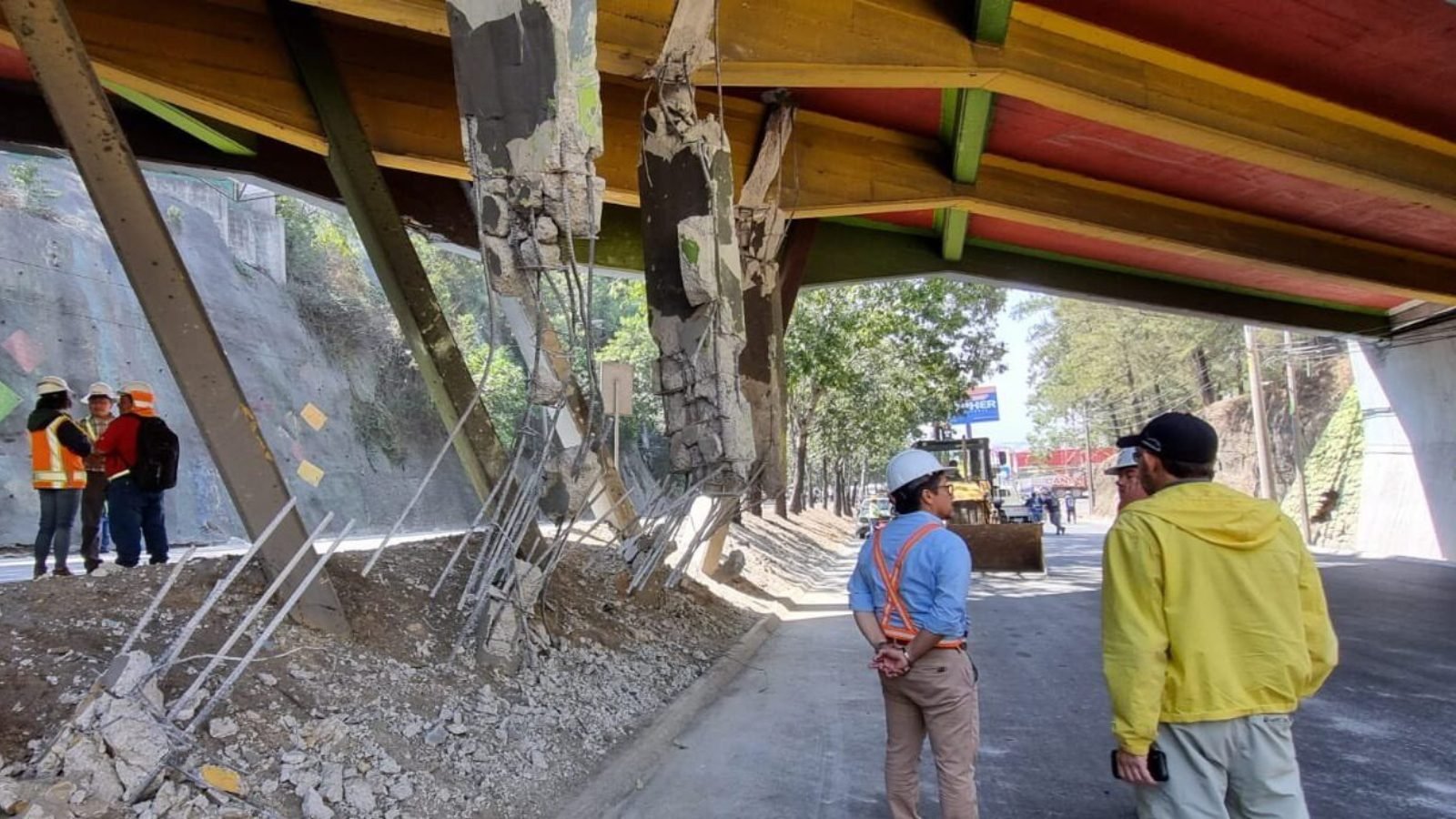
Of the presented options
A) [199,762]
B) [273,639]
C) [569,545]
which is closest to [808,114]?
[569,545]

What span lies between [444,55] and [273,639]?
6.27m

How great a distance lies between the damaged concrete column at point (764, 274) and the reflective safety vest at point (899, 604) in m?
5.49

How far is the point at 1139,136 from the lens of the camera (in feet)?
32.0

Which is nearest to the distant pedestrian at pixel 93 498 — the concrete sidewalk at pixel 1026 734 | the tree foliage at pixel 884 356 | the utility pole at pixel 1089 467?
the concrete sidewalk at pixel 1026 734

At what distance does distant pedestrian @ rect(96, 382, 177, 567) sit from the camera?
21.6 ft

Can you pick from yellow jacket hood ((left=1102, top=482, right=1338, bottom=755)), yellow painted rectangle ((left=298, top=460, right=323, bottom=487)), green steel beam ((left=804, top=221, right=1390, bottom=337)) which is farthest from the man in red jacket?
green steel beam ((left=804, top=221, right=1390, bottom=337))

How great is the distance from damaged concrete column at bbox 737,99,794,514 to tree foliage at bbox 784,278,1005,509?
9.26 m

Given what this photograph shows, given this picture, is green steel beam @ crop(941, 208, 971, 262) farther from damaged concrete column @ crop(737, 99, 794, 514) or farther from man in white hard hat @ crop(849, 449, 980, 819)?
man in white hard hat @ crop(849, 449, 980, 819)

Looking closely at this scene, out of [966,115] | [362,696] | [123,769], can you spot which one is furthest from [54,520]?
[966,115]

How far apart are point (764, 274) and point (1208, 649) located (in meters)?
7.33

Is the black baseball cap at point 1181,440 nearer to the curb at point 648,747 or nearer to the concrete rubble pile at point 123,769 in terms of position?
the curb at point 648,747

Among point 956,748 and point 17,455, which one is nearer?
point 956,748

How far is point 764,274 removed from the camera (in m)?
9.27

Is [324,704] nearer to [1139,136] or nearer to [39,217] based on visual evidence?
[1139,136]
